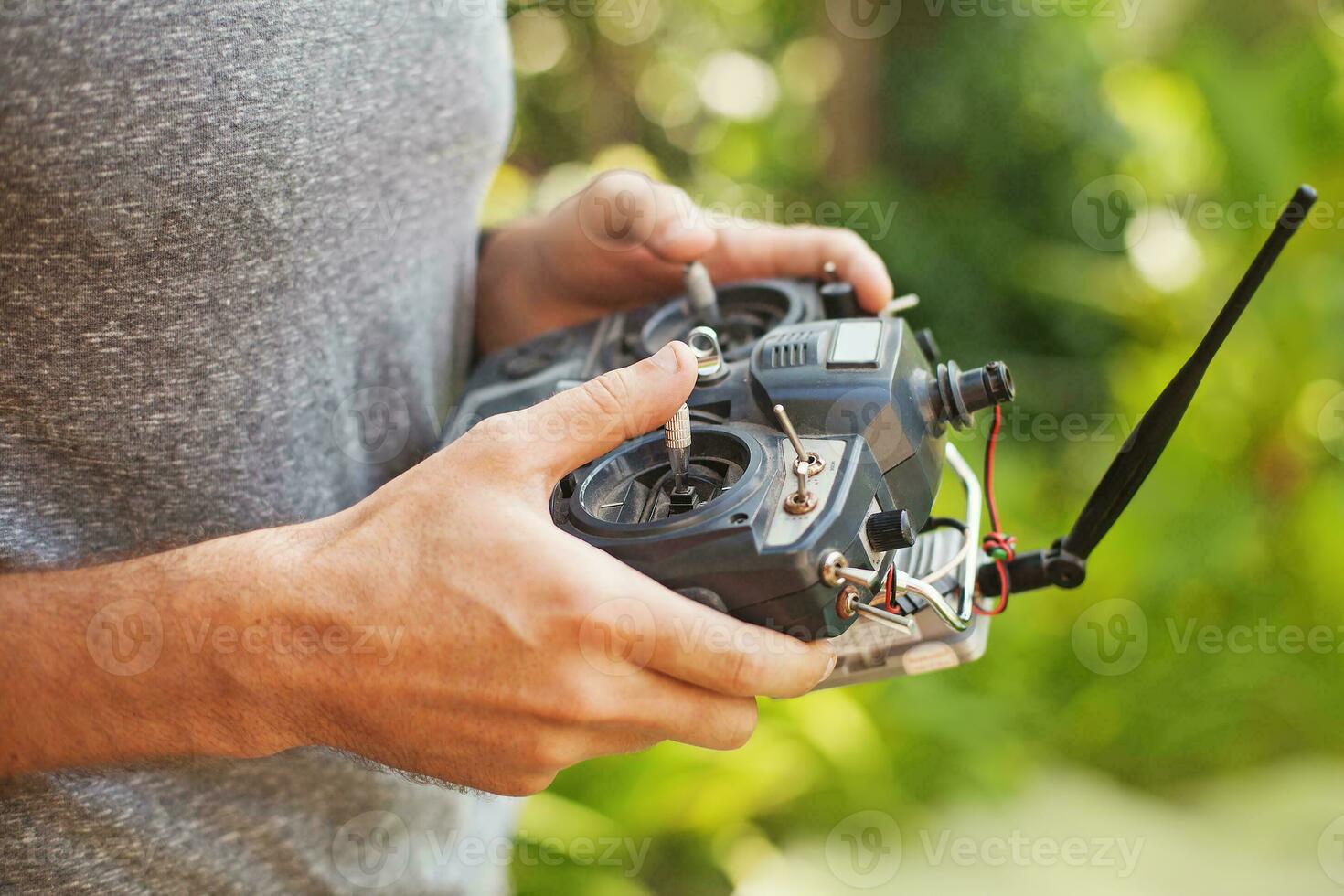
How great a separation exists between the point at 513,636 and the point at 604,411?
0.22 m

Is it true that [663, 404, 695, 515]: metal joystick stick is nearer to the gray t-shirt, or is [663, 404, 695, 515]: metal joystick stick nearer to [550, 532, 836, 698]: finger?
[550, 532, 836, 698]: finger

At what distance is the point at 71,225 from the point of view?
1010 millimetres

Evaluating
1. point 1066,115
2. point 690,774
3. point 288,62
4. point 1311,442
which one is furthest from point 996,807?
point 1066,115

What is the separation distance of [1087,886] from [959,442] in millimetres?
1281

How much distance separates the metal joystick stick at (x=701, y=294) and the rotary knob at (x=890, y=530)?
0.48m

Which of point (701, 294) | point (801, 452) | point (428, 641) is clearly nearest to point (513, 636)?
point (428, 641)

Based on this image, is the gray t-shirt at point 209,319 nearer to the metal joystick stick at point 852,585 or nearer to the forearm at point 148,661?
the forearm at point 148,661

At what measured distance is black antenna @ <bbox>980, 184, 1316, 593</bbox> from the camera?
1.04 m

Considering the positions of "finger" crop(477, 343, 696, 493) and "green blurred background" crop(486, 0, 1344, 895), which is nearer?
"finger" crop(477, 343, 696, 493)

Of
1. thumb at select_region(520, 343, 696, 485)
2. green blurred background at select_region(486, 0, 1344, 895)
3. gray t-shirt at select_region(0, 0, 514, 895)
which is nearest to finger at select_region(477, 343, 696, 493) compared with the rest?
thumb at select_region(520, 343, 696, 485)

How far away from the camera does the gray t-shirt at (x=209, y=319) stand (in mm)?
1014

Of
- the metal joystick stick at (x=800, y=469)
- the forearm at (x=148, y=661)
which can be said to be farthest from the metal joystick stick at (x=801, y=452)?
the forearm at (x=148, y=661)

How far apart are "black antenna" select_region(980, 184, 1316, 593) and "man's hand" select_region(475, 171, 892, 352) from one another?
379 mm

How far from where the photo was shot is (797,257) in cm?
147
